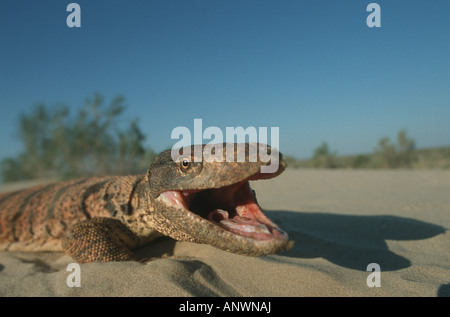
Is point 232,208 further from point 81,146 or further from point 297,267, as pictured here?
point 81,146

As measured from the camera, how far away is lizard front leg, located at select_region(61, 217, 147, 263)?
10.4 ft

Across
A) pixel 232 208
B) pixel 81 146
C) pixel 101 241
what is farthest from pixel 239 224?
pixel 81 146

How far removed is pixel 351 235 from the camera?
4.08 m

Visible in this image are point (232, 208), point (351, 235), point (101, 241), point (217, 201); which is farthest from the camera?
point (351, 235)

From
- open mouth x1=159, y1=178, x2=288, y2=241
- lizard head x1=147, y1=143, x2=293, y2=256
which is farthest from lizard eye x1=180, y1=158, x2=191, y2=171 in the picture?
open mouth x1=159, y1=178, x2=288, y2=241

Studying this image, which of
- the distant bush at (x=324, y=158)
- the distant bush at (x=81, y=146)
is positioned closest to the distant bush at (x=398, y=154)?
the distant bush at (x=324, y=158)

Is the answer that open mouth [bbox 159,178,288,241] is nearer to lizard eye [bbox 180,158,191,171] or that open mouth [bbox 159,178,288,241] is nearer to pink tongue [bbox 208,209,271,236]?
pink tongue [bbox 208,209,271,236]

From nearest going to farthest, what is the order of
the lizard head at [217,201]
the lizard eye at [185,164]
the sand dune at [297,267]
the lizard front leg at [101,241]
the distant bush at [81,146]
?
the lizard head at [217,201], the sand dune at [297,267], the lizard eye at [185,164], the lizard front leg at [101,241], the distant bush at [81,146]

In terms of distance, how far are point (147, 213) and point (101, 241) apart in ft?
1.79

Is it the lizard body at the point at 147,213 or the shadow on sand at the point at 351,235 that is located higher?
the lizard body at the point at 147,213

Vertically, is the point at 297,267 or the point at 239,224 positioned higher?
the point at 239,224

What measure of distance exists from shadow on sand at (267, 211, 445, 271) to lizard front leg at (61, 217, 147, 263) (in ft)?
5.84

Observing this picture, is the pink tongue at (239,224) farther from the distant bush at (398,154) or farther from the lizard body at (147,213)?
the distant bush at (398,154)

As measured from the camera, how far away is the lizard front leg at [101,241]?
3182 mm
